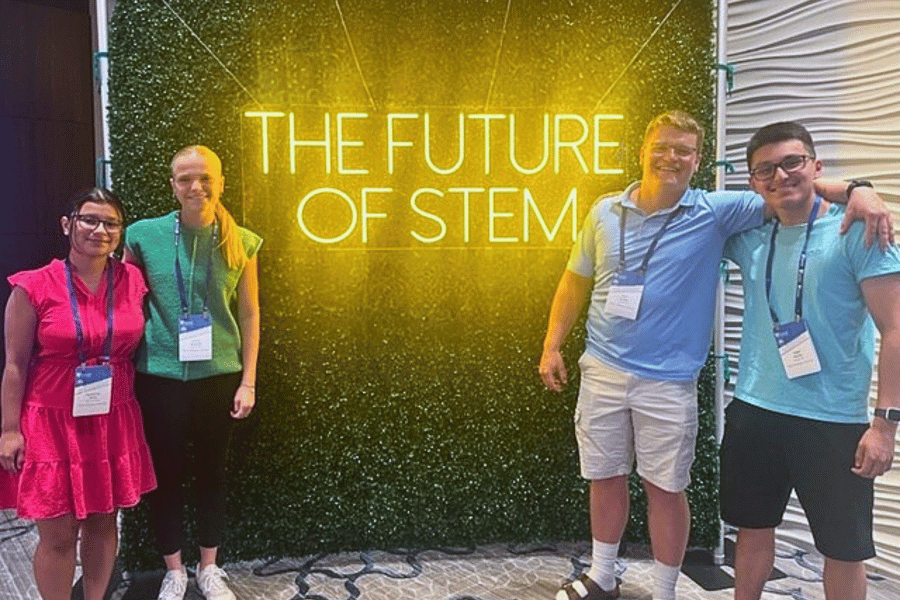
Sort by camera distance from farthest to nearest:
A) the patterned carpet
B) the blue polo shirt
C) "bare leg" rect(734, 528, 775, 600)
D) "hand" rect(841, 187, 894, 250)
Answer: the patterned carpet
the blue polo shirt
"bare leg" rect(734, 528, 775, 600)
"hand" rect(841, 187, 894, 250)

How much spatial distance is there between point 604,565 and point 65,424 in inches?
71.5

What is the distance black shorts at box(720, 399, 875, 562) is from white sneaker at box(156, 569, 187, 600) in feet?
6.03

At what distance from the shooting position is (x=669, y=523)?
2369 mm

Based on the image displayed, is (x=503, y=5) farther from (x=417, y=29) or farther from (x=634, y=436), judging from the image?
(x=634, y=436)

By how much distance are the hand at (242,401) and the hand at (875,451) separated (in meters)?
1.82

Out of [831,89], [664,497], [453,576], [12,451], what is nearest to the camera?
[12,451]

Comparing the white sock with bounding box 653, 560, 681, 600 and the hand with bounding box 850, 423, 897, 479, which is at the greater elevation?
the hand with bounding box 850, 423, 897, 479

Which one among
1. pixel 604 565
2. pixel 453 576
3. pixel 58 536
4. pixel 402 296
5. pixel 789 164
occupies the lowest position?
pixel 453 576

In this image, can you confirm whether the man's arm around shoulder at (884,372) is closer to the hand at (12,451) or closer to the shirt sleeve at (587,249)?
the shirt sleeve at (587,249)

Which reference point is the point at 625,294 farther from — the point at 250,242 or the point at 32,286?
the point at 32,286


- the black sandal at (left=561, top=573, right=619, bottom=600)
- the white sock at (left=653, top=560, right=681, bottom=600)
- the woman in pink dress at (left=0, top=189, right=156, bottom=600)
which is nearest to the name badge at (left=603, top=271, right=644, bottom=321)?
the white sock at (left=653, top=560, right=681, bottom=600)

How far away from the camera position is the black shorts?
1.90 m

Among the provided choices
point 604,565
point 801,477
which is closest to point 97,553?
point 604,565

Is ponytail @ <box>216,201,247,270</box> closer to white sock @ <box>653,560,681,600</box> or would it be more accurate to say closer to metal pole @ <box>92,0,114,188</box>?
metal pole @ <box>92,0,114,188</box>
